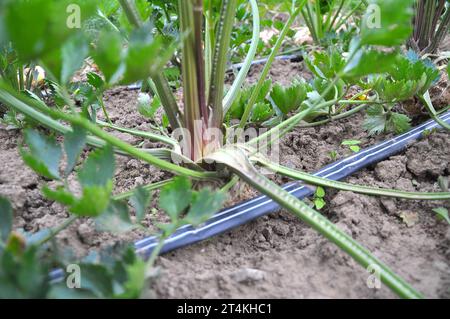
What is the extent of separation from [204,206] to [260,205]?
248mm

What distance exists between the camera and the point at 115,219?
1.98ft

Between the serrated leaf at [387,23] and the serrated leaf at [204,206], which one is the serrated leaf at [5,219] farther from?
the serrated leaf at [387,23]

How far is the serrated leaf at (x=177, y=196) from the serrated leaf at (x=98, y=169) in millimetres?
84

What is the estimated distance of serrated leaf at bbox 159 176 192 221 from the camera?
0.61 meters

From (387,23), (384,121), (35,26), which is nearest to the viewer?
(35,26)

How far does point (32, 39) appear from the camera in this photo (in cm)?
45

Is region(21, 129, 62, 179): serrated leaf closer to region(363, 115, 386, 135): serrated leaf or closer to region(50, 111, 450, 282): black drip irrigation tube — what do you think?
region(50, 111, 450, 282): black drip irrigation tube

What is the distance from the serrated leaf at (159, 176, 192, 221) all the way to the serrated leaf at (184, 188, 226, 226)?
2 cm

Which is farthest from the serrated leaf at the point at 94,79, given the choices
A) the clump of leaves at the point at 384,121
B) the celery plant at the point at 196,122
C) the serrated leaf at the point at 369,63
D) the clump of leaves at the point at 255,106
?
the clump of leaves at the point at 384,121

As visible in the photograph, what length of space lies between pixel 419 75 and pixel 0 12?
0.82 meters

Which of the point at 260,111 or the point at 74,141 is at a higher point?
the point at 260,111

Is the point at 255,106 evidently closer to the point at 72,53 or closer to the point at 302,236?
the point at 302,236

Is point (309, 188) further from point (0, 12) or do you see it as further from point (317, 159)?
point (0, 12)

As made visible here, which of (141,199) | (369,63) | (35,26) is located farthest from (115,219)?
(369,63)
